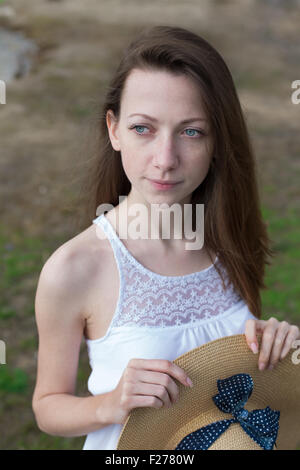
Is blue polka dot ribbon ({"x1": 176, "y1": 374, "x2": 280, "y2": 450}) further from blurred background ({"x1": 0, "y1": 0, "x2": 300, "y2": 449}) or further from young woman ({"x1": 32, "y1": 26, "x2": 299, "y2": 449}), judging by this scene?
blurred background ({"x1": 0, "y1": 0, "x2": 300, "y2": 449})

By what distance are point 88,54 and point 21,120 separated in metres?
2.69

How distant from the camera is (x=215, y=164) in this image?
2117 millimetres

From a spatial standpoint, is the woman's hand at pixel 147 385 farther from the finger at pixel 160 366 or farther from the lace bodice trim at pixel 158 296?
the lace bodice trim at pixel 158 296

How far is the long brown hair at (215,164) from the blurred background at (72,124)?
0.70 feet

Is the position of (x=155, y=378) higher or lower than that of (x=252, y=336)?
lower

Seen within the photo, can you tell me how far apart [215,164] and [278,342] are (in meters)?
0.66

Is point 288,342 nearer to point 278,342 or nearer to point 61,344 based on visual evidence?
point 278,342

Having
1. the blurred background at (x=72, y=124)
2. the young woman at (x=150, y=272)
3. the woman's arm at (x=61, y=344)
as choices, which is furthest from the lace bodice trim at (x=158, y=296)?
the blurred background at (x=72, y=124)

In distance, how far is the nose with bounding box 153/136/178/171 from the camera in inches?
69.6

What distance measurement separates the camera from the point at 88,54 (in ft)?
31.5

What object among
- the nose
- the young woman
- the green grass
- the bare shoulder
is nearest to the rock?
the green grass

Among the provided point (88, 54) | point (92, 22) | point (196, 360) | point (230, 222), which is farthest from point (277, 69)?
point (196, 360)

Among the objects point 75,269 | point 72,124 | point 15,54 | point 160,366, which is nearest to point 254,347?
point 160,366

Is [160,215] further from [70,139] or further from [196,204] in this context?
[70,139]
